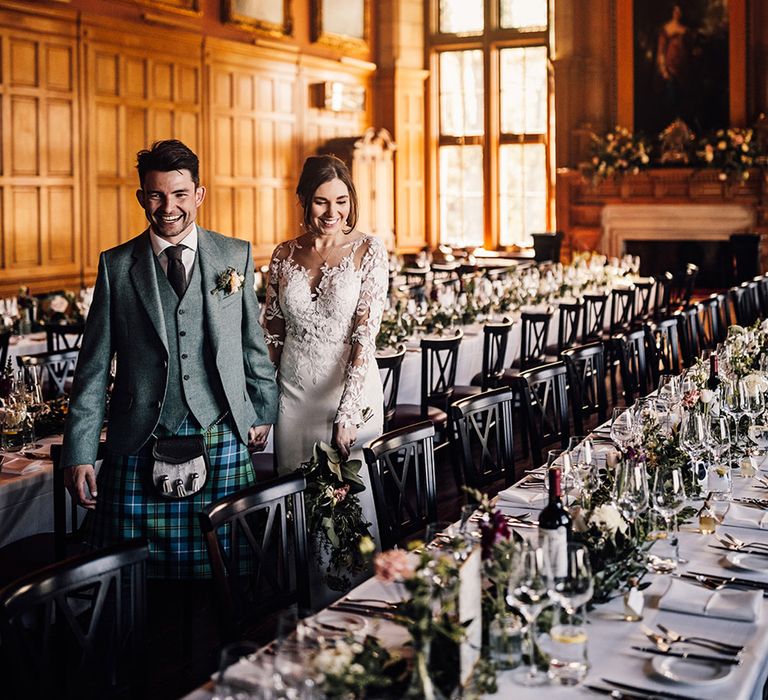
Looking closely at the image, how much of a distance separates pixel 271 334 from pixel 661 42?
13.6 m

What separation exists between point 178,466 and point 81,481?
29cm

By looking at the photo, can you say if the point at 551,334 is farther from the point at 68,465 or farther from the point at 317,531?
the point at 68,465

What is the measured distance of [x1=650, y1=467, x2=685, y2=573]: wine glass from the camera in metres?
2.74

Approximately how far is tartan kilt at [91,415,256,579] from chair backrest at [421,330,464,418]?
315cm

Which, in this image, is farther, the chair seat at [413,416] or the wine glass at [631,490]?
the chair seat at [413,416]

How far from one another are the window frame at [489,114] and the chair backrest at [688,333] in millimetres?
9588

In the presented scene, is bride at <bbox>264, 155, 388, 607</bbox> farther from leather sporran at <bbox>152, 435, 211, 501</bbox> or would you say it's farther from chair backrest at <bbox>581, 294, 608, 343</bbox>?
chair backrest at <bbox>581, 294, 608, 343</bbox>

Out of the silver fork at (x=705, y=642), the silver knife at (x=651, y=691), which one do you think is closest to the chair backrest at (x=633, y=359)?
the silver fork at (x=705, y=642)

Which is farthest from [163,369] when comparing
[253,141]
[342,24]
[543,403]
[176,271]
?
[342,24]

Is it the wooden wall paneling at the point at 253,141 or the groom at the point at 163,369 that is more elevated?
the wooden wall paneling at the point at 253,141

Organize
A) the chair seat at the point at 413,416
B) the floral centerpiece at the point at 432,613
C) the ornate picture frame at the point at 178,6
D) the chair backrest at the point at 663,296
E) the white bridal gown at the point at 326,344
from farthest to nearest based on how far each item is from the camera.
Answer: the ornate picture frame at the point at 178,6 → the chair backrest at the point at 663,296 → the chair seat at the point at 413,416 → the white bridal gown at the point at 326,344 → the floral centerpiece at the point at 432,613

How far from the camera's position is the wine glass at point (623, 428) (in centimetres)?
368

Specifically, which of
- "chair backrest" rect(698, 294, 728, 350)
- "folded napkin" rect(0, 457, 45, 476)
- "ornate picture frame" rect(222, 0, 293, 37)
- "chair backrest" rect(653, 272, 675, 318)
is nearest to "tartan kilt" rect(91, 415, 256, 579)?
"folded napkin" rect(0, 457, 45, 476)

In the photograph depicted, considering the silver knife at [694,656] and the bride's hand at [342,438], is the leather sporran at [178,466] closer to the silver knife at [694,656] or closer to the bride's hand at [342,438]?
the bride's hand at [342,438]
